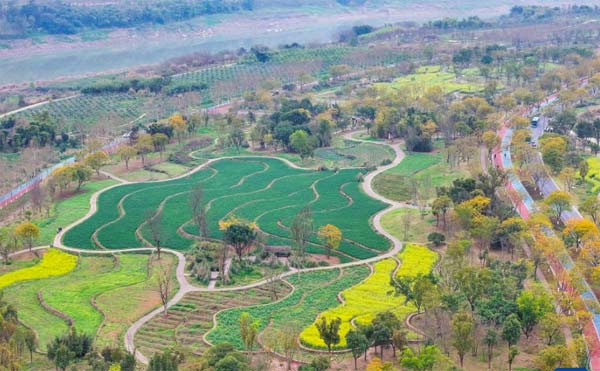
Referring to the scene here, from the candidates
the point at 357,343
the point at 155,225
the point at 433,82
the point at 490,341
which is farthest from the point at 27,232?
the point at 433,82

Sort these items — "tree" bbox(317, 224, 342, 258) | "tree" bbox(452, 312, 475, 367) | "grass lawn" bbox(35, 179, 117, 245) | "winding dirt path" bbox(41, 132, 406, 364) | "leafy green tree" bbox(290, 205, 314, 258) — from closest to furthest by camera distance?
"tree" bbox(452, 312, 475, 367) → "winding dirt path" bbox(41, 132, 406, 364) → "leafy green tree" bbox(290, 205, 314, 258) → "tree" bbox(317, 224, 342, 258) → "grass lawn" bbox(35, 179, 117, 245)

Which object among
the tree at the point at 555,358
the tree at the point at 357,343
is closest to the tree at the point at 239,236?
the tree at the point at 357,343

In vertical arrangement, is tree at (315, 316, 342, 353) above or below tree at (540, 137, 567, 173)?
below

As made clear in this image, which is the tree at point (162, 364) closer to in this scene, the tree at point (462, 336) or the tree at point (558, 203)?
the tree at point (462, 336)

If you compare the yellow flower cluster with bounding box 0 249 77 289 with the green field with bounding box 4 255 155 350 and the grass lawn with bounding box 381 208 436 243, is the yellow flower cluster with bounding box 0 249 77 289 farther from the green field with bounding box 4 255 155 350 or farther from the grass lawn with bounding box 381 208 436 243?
the grass lawn with bounding box 381 208 436 243

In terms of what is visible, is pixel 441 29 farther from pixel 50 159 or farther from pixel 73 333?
pixel 73 333

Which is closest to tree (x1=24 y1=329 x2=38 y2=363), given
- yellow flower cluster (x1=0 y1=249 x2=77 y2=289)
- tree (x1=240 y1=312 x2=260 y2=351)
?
yellow flower cluster (x1=0 y1=249 x2=77 y2=289)

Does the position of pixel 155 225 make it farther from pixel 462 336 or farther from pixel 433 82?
pixel 433 82
